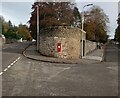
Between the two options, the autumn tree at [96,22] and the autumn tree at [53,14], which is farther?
the autumn tree at [96,22]

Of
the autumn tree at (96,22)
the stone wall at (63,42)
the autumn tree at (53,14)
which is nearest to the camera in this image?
the stone wall at (63,42)

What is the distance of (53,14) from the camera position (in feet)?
155

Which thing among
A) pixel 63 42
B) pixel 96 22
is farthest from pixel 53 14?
pixel 96 22

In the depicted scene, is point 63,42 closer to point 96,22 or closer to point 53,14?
point 53,14

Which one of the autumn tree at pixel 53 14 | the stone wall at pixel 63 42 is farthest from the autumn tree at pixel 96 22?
the stone wall at pixel 63 42

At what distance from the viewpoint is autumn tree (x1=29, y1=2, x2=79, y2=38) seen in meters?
45.6

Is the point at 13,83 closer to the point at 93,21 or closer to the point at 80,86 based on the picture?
the point at 80,86

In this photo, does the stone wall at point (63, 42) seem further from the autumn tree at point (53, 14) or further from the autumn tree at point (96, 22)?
the autumn tree at point (96, 22)

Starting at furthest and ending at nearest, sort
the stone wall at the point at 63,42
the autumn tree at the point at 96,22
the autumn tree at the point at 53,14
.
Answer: the autumn tree at the point at 96,22 < the autumn tree at the point at 53,14 < the stone wall at the point at 63,42

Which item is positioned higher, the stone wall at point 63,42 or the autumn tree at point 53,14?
the autumn tree at point 53,14

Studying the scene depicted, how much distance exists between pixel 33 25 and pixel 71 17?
24.3 feet

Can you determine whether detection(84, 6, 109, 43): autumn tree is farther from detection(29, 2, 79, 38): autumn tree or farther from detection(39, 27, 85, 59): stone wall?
detection(39, 27, 85, 59): stone wall

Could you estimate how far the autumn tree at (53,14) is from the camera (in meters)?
45.6

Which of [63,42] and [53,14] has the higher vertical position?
[53,14]
